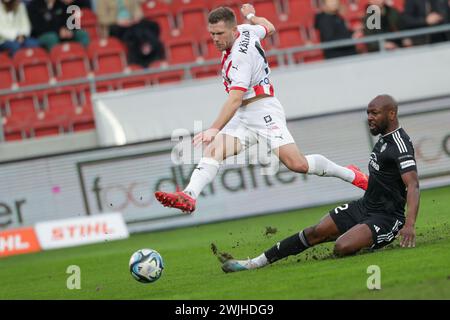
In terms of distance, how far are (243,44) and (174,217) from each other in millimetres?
6387

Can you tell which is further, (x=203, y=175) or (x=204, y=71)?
(x=204, y=71)

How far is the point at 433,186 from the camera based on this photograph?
54.7ft

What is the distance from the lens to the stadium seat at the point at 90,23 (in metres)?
21.0

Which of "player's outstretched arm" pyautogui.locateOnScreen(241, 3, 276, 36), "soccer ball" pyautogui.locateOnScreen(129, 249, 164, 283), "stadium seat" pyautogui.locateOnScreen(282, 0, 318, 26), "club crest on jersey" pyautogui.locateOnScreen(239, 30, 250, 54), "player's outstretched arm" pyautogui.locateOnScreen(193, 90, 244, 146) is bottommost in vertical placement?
"soccer ball" pyautogui.locateOnScreen(129, 249, 164, 283)

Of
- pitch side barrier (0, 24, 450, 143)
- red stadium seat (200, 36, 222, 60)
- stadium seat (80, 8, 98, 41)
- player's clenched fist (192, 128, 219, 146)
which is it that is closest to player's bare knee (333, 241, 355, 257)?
player's clenched fist (192, 128, 219, 146)

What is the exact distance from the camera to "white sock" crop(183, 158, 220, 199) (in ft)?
33.4

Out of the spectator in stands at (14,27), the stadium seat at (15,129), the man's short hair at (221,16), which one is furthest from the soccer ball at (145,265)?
the spectator in stands at (14,27)

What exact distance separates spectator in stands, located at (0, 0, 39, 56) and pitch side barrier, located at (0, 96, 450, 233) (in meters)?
4.15

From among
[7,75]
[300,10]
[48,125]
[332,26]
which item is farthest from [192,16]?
[48,125]

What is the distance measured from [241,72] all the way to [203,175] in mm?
1136

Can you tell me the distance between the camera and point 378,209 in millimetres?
9477

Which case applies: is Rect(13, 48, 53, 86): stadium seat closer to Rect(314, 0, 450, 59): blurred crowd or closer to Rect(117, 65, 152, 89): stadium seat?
Rect(117, 65, 152, 89): stadium seat

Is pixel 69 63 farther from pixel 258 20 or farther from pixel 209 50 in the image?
pixel 258 20

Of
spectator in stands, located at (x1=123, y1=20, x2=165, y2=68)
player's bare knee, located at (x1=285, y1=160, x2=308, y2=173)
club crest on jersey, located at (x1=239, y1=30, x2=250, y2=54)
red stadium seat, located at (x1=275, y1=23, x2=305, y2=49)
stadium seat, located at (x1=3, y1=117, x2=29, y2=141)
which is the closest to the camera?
club crest on jersey, located at (x1=239, y1=30, x2=250, y2=54)
